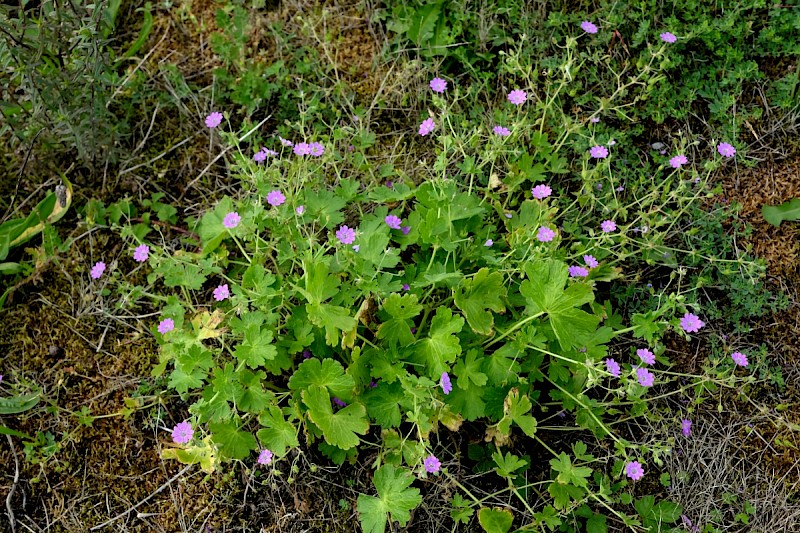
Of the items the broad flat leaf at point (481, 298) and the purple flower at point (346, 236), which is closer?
the broad flat leaf at point (481, 298)

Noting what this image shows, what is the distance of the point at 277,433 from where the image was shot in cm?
223

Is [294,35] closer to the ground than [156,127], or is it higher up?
higher up

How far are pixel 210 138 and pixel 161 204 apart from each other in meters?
0.37

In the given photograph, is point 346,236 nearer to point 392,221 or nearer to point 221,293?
point 392,221

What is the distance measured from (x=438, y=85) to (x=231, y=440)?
1.65 meters

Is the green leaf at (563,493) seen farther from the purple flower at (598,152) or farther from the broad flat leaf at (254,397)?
the purple flower at (598,152)

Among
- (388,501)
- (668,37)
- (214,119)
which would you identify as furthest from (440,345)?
(668,37)

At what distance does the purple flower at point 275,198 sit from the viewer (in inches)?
98.1

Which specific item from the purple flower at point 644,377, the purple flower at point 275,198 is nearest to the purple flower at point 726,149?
the purple flower at point 644,377

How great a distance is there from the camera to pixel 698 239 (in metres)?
2.79

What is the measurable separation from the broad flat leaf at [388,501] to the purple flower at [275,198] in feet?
3.17

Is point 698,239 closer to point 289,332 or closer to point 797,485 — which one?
point 797,485

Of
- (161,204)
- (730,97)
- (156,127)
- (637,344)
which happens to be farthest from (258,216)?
(730,97)

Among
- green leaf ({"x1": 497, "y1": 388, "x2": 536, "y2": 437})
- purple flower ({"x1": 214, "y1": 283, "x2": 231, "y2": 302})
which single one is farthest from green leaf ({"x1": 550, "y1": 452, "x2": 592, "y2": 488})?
purple flower ({"x1": 214, "y1": 283, "x2": 231, "y2": 302})
